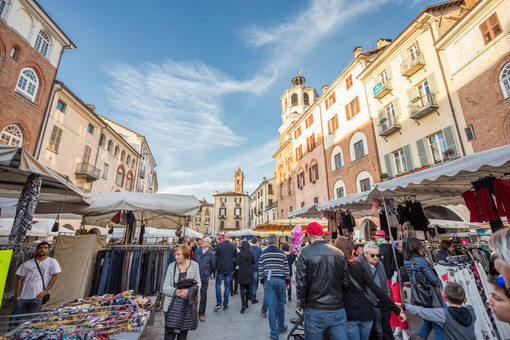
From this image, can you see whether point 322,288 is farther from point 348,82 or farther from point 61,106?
point 61,106

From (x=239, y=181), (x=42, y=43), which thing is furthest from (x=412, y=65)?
(x=239, y=181)

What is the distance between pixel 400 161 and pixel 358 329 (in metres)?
14.5

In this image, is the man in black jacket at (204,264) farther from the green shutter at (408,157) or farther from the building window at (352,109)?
the building window at (352,109)

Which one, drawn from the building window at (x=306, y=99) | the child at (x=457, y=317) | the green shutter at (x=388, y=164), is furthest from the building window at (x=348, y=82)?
the child at (x=457, y=317)

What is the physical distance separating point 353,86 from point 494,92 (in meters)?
10.3

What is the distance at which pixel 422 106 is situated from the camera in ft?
43.4

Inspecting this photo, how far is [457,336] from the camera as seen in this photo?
10.5 feet

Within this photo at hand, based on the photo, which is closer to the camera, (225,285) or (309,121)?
(225,285)

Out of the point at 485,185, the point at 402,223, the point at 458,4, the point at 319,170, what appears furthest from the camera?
the point at 319,170

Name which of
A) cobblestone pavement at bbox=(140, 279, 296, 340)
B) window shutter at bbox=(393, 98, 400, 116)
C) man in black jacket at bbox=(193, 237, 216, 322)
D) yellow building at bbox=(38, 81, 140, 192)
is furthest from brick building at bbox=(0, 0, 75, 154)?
window shutter at bbox=(393, 98, 400, 116)

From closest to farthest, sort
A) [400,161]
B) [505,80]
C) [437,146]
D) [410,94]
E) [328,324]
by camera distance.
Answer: [328,324] < [505,80] < [437,146] < [410,94] < [400,161]

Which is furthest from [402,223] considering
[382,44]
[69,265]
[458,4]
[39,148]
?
[39,148]

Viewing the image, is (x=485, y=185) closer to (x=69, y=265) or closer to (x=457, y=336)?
(x=457, y=336)

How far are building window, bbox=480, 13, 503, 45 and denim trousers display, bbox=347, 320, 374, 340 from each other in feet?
47.4
